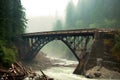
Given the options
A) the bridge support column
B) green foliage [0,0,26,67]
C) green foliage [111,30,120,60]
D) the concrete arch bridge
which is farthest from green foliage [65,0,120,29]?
green foliage [111,30,120,60]

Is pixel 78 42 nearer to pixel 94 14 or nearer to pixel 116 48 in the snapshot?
pixel 116 48

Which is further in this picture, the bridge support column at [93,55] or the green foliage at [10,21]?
the green foliage at [10,21]

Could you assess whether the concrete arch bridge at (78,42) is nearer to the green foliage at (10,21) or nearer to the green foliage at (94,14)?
the green foliage at (10,21)

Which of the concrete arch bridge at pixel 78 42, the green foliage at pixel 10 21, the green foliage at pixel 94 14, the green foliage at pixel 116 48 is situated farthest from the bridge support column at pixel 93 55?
the green foliage at pixel 94 14

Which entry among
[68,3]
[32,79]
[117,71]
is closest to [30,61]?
[117,71]

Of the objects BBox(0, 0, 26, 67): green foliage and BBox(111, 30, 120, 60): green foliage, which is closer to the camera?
BBox(111, 30, 120, 60): green foliage

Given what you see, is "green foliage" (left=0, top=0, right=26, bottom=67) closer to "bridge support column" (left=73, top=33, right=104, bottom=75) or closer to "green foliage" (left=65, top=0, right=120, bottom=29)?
"bridge support column" (left=73, top=33, right=104, bottom=75)

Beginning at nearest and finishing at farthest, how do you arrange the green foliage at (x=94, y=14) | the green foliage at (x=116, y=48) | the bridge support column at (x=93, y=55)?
the green foliage at (x=116, y=48) < the bridge support column at (x=93, y=55) < the green foliage at (x=94, y=14)

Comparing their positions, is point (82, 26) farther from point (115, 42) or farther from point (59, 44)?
point (115, 42)

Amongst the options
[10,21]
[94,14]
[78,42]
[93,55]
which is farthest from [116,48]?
[94,14]

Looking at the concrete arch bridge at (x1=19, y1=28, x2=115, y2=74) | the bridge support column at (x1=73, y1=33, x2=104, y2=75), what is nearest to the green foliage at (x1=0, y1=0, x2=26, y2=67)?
the concrete arch bridge at (x1=19, y1=28, x2=115, y2=74)

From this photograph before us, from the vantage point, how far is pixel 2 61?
4322cm

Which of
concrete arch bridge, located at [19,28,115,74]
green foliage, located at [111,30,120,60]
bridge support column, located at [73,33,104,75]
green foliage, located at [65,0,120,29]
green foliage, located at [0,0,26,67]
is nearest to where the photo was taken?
green foliage, located at [111,30,120,60]

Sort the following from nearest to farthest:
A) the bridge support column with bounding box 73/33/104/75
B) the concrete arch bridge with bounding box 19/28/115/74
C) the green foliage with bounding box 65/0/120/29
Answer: the bridge support column with bounding box 73/33/104/75 → the concrete arch bridge with bounding box 19/28/115/74 → the green foliage with bounding box 65/0/120/29
